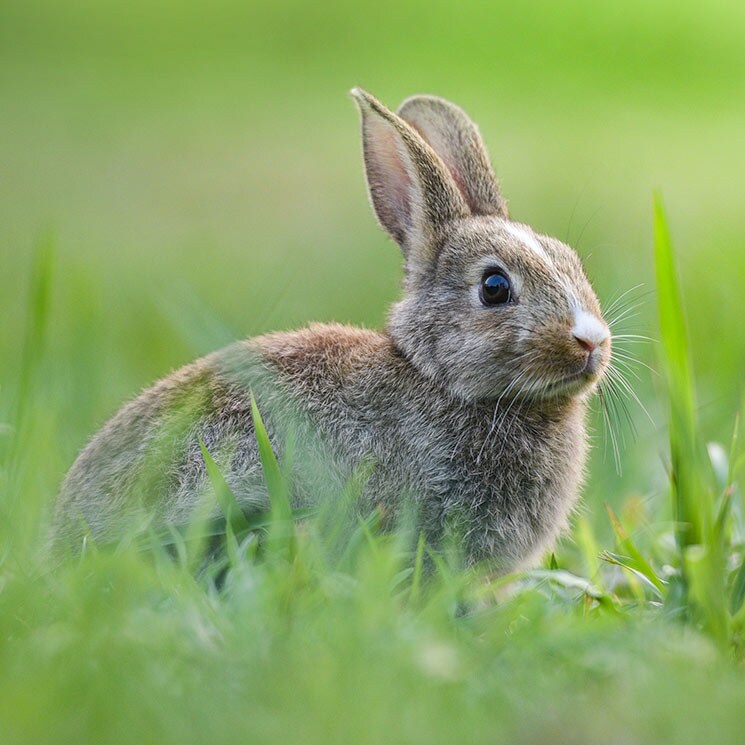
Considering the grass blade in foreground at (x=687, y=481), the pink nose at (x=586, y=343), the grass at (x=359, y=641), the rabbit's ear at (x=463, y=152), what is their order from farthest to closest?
the rabbit's ear at (x=463, y=152)
the pink nose at (x=586, y=343)
the grass blade in foreground at (x=687, y=481)
the grass at (x=359, y=641)

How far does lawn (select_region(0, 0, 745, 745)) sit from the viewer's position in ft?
9.44

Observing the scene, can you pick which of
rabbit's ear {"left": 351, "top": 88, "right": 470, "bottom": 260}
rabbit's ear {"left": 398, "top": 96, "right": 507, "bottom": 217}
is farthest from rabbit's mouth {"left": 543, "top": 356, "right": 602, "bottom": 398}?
rabbit's ear {"left": 398, "top": 96, "right": 507, "bottom": 217}

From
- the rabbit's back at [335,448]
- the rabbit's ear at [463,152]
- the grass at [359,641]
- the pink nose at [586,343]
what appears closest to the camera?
the grass at [359,641]

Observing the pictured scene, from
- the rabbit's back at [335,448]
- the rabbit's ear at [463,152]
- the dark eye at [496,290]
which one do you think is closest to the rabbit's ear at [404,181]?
the rabbit's ear at [463,152]

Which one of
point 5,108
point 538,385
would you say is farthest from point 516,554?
point 5,108

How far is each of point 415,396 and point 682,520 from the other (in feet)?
4.07

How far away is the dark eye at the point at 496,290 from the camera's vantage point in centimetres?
464

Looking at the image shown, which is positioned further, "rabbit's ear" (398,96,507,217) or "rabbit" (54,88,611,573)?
"rabbit's ear" (398,96,507,217)

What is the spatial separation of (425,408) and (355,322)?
10.4 feet

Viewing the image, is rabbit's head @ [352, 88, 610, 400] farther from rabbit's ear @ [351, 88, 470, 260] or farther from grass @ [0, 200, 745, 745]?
grass @ [0, 200, 745, 745]

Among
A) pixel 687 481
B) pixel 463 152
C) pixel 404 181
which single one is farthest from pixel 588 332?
pixel 463 152

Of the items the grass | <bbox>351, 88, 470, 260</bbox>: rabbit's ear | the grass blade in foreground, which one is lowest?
the grass

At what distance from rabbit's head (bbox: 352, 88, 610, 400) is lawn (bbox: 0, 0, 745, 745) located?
517 millimetres

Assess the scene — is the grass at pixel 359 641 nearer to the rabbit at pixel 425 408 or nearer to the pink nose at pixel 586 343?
the rabbit at pixel 425 408
